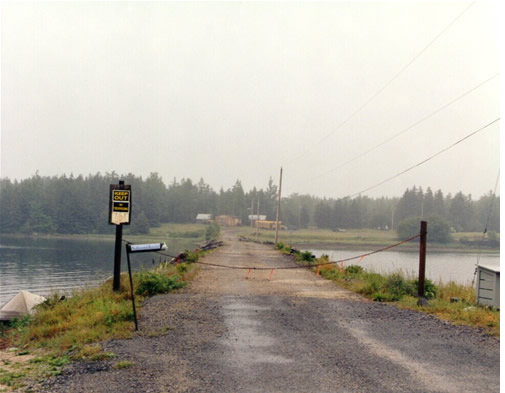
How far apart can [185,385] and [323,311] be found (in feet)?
20.3

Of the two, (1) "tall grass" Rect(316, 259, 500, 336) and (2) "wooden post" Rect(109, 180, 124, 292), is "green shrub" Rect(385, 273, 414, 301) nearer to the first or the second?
(1) "tall grass" Rect(316, 259, 500, 336)

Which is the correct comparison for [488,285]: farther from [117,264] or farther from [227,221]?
[227,221]

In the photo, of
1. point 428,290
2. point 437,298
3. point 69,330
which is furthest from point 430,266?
point 69,330

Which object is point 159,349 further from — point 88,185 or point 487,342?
point 88,185

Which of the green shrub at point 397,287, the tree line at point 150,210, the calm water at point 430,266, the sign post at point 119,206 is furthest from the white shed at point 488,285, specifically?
the tree line at point 150,210

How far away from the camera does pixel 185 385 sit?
6574 mm

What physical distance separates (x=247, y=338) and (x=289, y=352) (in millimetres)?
1196

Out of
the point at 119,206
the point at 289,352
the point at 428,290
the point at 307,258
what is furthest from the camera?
the point at 307,258

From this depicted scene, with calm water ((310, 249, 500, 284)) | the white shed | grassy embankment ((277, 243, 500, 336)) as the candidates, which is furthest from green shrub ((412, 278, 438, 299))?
calm water ((310, 249, 500, 284))

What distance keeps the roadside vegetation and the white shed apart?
8.01m

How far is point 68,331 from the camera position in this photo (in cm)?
1012

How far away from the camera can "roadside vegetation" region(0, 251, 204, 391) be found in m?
7.74

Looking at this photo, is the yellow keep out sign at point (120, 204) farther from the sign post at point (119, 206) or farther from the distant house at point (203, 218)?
the distant house at point (203, 218)

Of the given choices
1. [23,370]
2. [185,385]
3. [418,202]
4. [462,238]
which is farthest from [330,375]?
[418,202]
